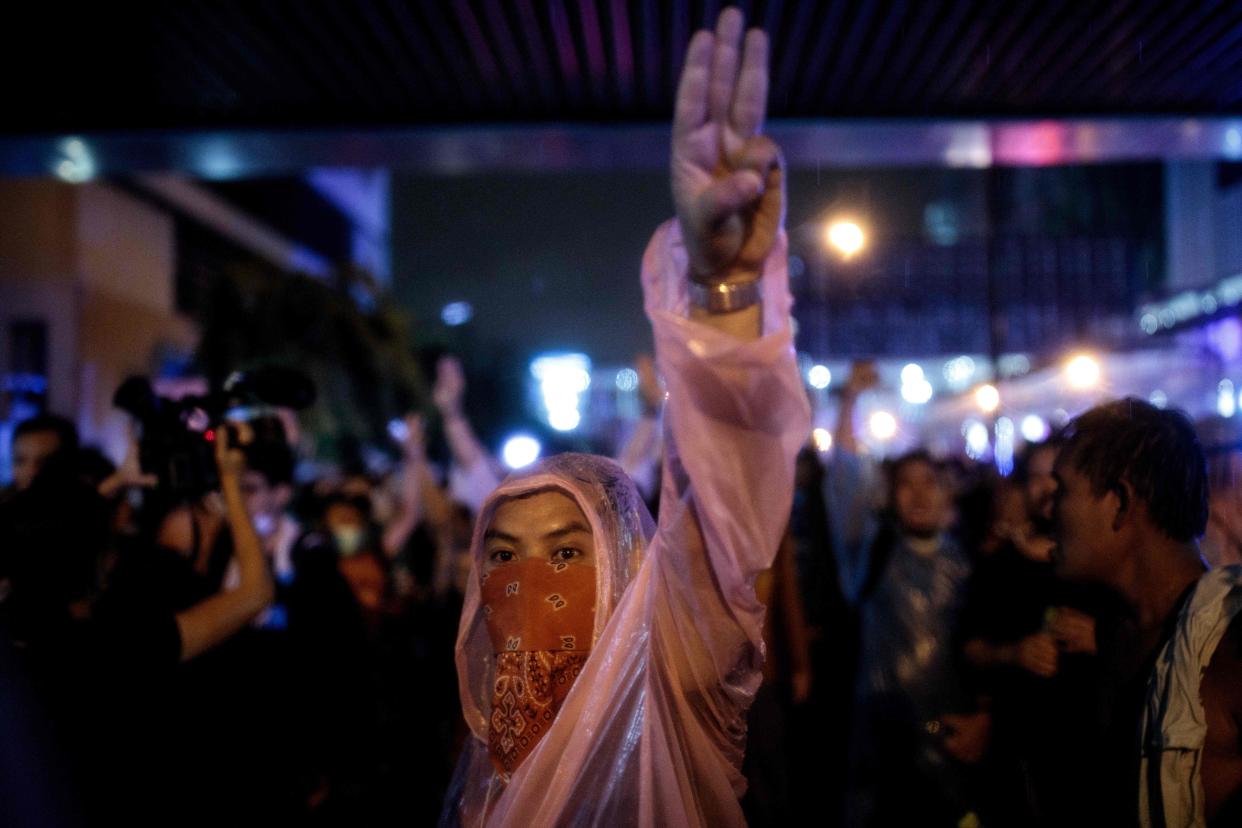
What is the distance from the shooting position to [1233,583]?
217 centimetres

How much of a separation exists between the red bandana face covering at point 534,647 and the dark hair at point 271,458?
184 centimetres

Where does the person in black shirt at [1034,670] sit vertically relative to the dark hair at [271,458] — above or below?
below

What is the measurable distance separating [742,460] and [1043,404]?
583 inches

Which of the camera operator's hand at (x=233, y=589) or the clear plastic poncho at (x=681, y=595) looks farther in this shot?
the camera operator's hand at (x=233, y=589)

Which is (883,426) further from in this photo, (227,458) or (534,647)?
(534,647)

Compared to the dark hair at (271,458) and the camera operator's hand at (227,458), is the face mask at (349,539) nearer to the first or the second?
the dark hair at (271,458)

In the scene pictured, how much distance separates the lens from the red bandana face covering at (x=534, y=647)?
228cm

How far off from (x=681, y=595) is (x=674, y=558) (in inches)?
3.3

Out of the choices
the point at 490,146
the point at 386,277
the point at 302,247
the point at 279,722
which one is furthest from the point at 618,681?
the point at 386,277

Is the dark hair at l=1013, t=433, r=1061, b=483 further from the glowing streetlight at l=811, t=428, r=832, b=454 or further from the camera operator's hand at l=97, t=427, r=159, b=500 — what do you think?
the camera operator's hand at l=97, t=427, r=159, b=500

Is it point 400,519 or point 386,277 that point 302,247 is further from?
point 400,519

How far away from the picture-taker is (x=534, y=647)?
7.55 ft

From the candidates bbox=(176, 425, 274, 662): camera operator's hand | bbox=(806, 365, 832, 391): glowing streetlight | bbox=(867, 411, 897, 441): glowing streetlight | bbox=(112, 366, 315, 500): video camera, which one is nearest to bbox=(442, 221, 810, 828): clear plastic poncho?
bbox=(176, 425, 274, 662): camera operator's hand

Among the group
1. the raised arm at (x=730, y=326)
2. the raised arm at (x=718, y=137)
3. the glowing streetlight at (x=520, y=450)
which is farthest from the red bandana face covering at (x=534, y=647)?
the glowing streetlight at (x=520, y=450)
